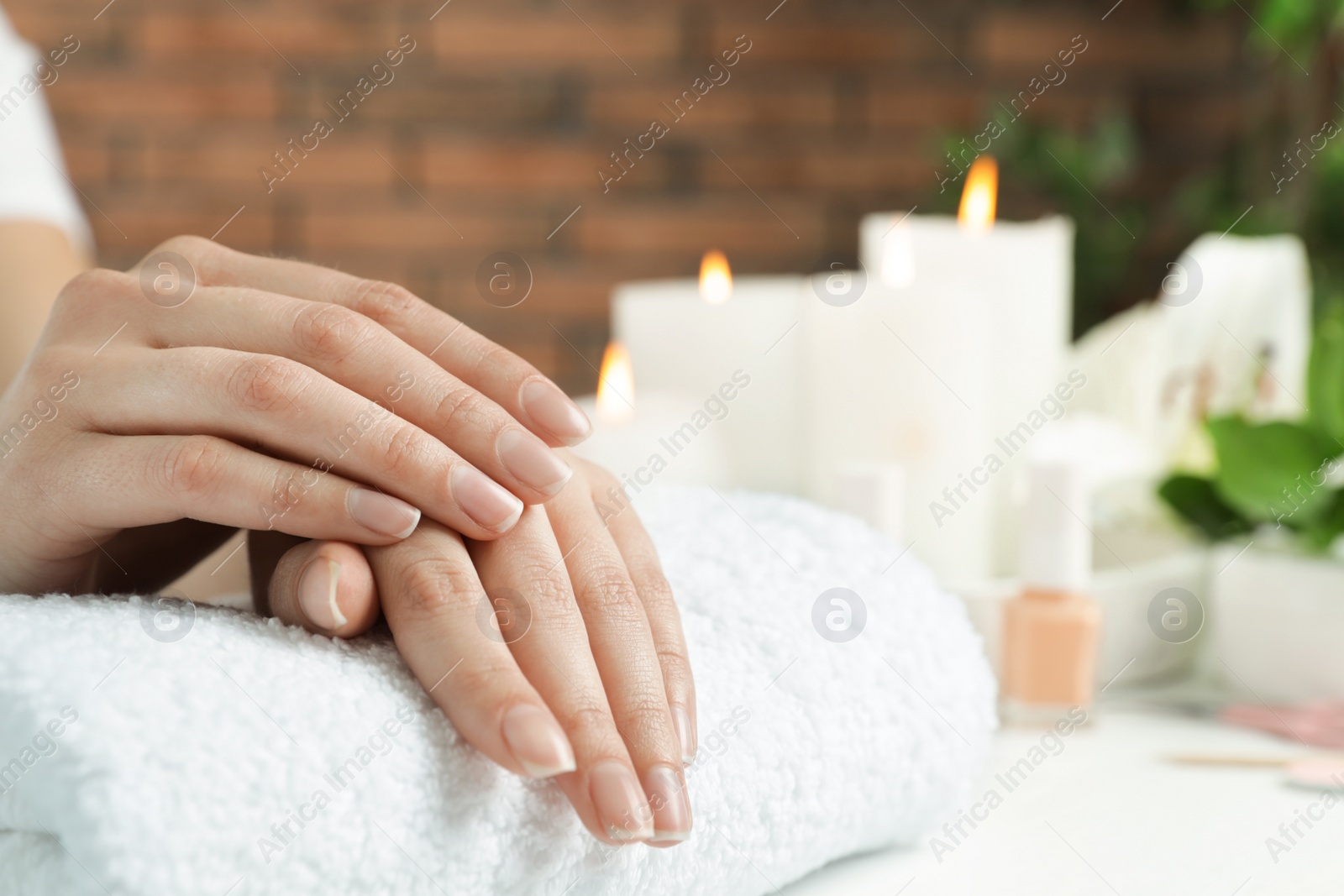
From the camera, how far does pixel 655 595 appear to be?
0.34 meters

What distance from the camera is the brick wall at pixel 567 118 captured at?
1344mm

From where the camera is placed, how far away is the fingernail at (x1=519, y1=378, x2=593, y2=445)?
325 millimetres

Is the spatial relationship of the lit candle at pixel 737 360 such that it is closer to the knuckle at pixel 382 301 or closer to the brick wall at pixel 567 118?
the knuckle at pixel 382 301

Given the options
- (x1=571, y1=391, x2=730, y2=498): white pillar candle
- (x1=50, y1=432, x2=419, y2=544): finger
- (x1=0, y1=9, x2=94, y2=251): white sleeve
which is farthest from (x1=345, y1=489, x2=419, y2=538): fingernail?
(x1=0, y1=9, x2=94, y2=251): white sleeve

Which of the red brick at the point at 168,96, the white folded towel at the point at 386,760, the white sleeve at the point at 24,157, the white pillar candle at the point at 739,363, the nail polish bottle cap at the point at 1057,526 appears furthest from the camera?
the red brick at the point at 168,96

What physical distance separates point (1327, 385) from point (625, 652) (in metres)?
0.38

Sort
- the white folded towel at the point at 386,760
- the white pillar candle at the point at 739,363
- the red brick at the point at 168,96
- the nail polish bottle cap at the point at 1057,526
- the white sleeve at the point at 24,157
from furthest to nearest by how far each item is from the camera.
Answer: the red brick at the point at 168,96, the white sleeve at the point at 24,157, the white pillar candle at the point at 739,363, the nail polish bottle cap at the point at 1057,526, the white folded towel at the point at 386,760

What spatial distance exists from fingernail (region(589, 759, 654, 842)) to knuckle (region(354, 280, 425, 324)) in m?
0.15

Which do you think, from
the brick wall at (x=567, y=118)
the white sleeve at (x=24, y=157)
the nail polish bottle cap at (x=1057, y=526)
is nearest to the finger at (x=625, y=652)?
the nail polish bottle cap at (x=1057, y=526)

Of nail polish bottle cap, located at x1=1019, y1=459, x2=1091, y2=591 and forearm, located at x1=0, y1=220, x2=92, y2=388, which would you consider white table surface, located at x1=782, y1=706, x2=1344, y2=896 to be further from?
forearm, located at x1=0, y1=220, x2=92, y2=388

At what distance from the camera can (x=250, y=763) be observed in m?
0.25

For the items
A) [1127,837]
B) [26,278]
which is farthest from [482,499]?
[26,278]

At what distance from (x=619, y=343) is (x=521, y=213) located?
0.82 meters

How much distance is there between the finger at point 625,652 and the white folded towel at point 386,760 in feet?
0.07
